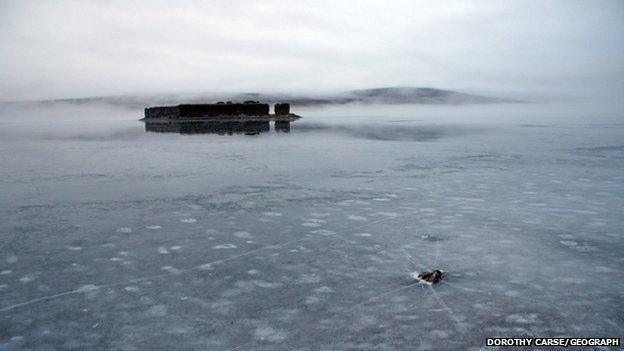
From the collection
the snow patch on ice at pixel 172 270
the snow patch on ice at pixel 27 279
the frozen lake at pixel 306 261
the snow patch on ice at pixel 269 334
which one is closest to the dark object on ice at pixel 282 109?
the frozen lake at pixel 306 261

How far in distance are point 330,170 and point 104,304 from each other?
7.54 meters

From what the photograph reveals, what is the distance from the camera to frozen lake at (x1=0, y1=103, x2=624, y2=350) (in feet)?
10.3

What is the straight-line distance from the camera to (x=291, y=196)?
763cm

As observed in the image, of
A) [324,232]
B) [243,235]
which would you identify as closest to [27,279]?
[243,235]

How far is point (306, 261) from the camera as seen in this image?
14.8ft

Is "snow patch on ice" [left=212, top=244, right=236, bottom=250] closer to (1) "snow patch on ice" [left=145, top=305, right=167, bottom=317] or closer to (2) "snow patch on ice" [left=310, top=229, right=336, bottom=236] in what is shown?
(2) "snow patch on ice" [left=310, top=229, right=336, bottom=236]

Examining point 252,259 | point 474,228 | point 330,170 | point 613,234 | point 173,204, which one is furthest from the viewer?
point 330,170

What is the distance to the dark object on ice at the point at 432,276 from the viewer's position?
3926 mm

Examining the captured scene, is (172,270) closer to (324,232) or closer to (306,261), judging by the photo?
(306,261)

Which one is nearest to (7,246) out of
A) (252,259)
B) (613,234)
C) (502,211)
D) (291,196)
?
(252,259)

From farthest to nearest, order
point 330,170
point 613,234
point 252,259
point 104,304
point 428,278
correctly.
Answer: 1. point 330,170
2. point 613,234
3. point 252,259
4. point 428,278
5. point 104,304

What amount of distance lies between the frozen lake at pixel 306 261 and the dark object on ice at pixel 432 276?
0.08 m

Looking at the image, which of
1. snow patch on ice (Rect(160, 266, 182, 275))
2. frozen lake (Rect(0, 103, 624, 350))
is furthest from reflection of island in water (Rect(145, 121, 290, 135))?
snow patch on ice (Rect(160, 266, 182, 275))

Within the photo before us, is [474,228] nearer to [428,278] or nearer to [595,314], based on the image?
[428,278]
